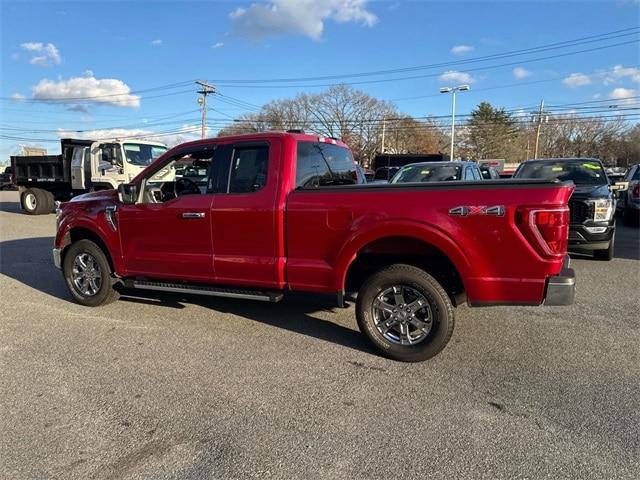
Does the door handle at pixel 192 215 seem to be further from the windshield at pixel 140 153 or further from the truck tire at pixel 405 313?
the windshield at pixel 140 153

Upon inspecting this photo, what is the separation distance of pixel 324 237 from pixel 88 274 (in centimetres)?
332

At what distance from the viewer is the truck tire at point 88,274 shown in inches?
230

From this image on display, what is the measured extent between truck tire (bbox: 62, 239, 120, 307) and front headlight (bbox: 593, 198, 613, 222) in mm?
7345

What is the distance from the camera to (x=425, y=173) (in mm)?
10508

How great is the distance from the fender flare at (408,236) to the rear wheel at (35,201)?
55.9 feet

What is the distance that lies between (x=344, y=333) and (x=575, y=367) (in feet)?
6.85

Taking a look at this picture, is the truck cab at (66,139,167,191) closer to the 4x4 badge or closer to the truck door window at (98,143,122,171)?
the truck door window at (98,143,122,171)

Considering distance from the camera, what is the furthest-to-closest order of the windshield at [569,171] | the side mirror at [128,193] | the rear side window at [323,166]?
the windshield at [569,171] → the side mirror at [128,193] → the rear side window at [323,166]

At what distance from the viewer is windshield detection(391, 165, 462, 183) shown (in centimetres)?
1028

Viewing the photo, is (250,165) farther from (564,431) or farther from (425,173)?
(425,173)

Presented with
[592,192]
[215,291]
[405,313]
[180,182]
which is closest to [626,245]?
[592,192]

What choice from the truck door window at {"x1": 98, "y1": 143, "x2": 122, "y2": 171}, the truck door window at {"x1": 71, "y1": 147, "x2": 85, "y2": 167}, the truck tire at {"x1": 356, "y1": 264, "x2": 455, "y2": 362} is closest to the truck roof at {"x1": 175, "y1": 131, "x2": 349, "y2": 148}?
the truck tire at {"x1": 356, "y1": 264, "x2": 455, "y2": 362}

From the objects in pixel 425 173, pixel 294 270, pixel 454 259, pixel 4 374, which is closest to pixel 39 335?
pixel 4 374

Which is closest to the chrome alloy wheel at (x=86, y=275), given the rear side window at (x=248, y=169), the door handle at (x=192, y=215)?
the door handle at (x=192, y=215)
